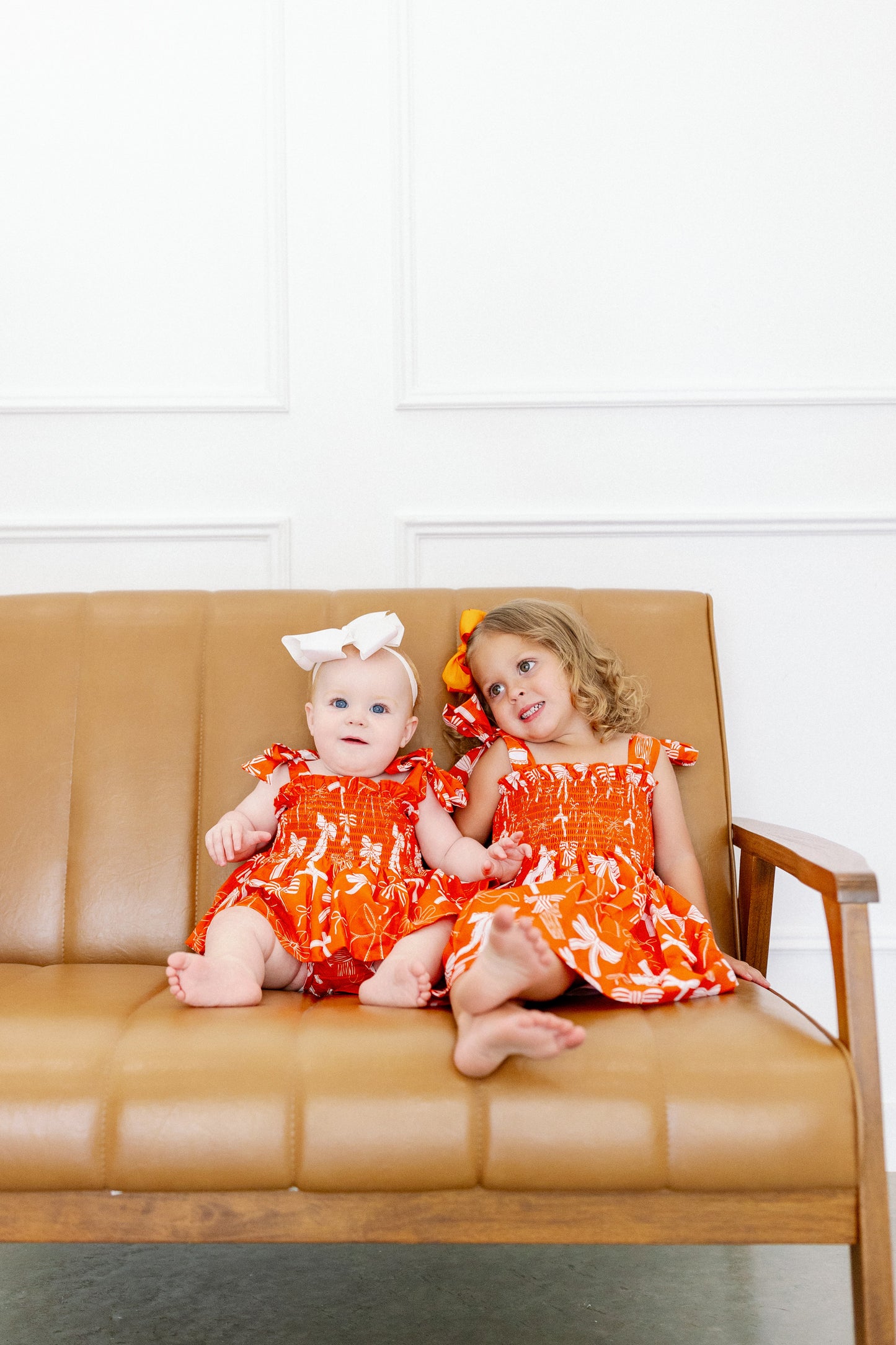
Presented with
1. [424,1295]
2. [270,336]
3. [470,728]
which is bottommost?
[424,1295]

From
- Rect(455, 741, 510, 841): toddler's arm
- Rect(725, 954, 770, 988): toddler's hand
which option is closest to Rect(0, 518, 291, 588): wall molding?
Rect(455, 741, 510, 841): toddler's arm

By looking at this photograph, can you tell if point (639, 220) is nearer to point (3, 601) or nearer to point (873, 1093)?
point (3, 601)

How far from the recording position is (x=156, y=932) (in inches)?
63.7

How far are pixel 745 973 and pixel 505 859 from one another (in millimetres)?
373

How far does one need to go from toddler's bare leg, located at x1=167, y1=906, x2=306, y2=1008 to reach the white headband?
413 millimetres

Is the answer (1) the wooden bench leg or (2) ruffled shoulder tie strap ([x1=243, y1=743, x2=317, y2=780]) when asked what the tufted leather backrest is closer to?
(2) ruffled shoulder tie strap ([x1=243, y1=743, x2=317, y2=780])

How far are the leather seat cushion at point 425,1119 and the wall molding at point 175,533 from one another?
1151 millimetres

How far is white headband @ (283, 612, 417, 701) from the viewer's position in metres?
1.60

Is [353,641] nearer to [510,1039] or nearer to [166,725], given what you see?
[166,725]

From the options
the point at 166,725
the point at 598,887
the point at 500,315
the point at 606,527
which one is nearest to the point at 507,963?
the point at 598,887

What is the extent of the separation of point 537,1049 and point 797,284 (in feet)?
5.41

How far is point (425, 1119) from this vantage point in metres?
1.06

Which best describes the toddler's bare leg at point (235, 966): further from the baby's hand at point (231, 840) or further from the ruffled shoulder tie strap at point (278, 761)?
the ruffled shoulder tie strap at point (278, 761)

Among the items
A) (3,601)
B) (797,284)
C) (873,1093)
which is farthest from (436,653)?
(797,284)
